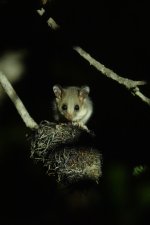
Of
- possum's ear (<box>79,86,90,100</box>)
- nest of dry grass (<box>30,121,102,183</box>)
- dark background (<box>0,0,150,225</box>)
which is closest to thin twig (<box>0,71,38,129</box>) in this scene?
nest of dry grass (<box>30,121,102,183</box>)

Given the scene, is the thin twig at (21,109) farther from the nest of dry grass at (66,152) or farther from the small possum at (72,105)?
the small possum at (72,105)

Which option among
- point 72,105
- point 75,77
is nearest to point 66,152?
point 72,105

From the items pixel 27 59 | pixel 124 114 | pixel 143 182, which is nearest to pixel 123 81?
pixel 143 182

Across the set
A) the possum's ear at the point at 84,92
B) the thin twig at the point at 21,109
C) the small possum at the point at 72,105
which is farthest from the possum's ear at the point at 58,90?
the thin twig at the point at 21,109

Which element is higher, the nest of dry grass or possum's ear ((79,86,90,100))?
possum's ear ((79,86,90,100))

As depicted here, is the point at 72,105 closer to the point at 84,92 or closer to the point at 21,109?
the point at 84,92

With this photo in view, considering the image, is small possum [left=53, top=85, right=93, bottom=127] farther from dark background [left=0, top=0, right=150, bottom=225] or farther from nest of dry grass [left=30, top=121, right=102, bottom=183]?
nest of dry grass [left=30, top=121, right=102, bottom=183]
